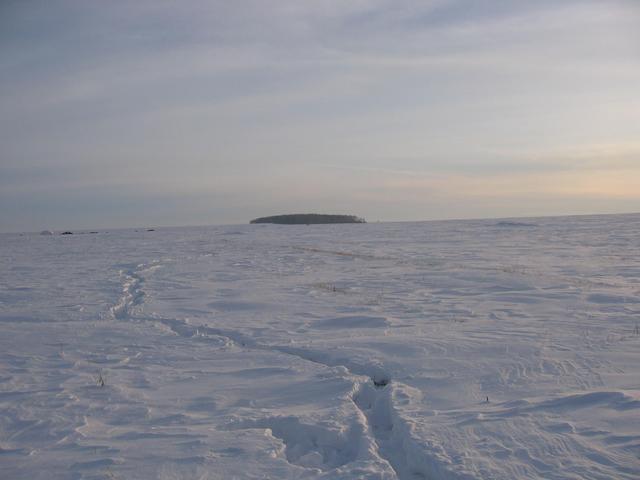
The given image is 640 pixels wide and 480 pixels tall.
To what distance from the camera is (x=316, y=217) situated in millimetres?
105500

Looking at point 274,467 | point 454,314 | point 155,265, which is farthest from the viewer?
point 155,265

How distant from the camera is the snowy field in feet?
14.6

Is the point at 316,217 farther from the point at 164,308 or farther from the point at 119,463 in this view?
the point at 119,463

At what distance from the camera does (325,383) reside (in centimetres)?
648

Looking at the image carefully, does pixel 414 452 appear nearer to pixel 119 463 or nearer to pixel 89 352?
pixel 119 463

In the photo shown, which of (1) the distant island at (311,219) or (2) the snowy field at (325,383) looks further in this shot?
(1) the distant island at (311,219)

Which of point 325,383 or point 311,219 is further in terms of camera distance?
point 311,219

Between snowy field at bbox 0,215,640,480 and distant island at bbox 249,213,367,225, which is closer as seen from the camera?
snowy field at bbox 0,215,640,480

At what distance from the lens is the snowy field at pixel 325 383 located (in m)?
4.45

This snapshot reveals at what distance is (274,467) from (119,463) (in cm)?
118

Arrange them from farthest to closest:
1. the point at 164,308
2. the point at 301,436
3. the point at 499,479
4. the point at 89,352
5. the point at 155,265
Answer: the point at 155,265, the point at 164,308, the point at 89,352, the point at 301,436, the point at 499,479

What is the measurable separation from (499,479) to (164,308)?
8931 millimetres

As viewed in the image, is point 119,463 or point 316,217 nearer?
point 119,463

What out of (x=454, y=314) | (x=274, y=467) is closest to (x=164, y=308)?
(x=454, y=314)
